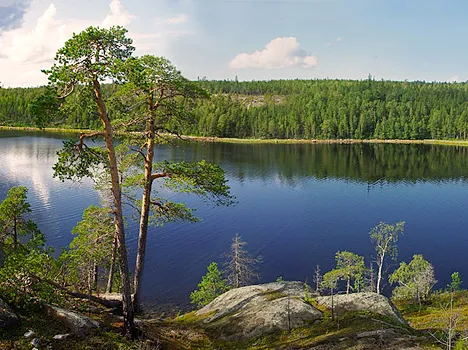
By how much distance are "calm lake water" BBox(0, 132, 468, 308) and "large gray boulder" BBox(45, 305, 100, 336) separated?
24.6 m

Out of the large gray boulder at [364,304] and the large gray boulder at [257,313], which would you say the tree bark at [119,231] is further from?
the large gray boulder at [364,304]

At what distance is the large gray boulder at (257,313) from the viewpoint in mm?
18125

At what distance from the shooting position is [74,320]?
13.8 meters

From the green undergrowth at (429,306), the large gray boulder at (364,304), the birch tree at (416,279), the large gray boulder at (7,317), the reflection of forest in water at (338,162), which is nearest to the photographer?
the large gray boulder at (7,317)

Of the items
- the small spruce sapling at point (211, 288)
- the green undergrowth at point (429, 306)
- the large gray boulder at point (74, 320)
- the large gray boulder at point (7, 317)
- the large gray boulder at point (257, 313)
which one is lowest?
the green undergrowth at point (429, 306)

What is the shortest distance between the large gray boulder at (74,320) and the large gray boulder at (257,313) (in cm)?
648

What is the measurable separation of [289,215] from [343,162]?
61507 millimetres

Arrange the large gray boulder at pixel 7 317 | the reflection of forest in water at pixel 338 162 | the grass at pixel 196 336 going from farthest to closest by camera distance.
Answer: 1. the reflection of forest in water at pixel 338 162
2. the grass at pixel 196 336
3. the large gray boulder at pixel 7 317

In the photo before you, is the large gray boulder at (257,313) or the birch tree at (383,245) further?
the birch tree at (383,245)

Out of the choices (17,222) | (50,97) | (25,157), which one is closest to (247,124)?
(25,157)

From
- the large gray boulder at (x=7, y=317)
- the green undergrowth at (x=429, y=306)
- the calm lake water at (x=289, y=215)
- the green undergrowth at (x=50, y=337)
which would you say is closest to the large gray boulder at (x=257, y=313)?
the green undergrowth at (x=50, y=337)

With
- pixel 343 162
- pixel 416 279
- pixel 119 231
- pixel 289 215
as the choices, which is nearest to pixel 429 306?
pixel 416 279

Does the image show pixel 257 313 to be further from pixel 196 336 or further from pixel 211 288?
pixel 211 288

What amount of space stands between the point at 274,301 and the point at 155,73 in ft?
39.9
